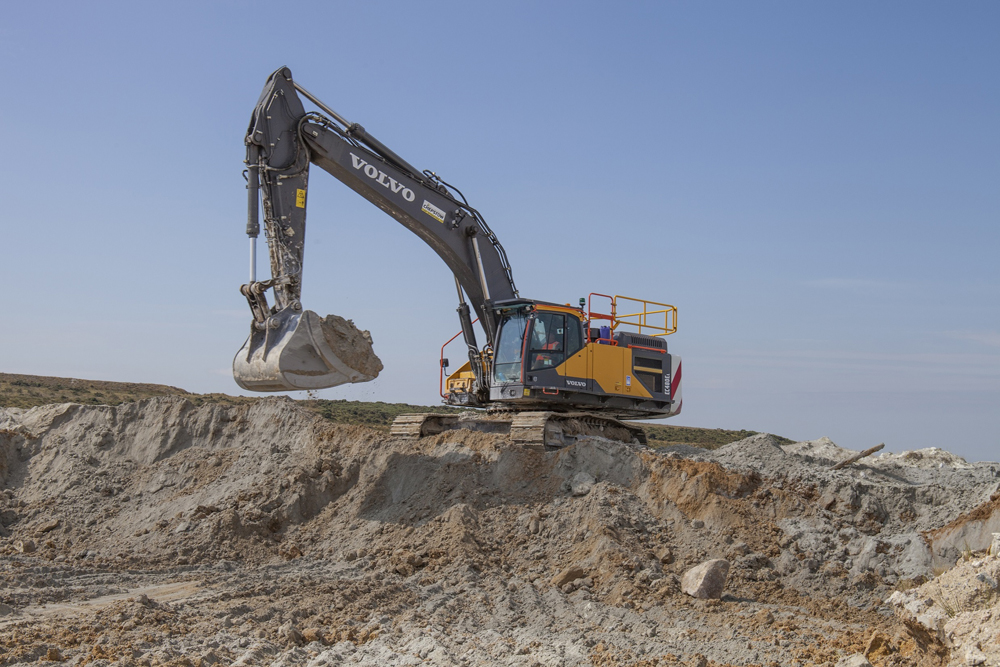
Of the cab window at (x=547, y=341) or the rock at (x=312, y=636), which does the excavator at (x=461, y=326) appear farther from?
the rock at (x=312, y=636)

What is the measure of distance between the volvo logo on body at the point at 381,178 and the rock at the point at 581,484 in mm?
5064

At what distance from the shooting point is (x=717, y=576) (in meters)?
9.14

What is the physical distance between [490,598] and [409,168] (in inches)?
278

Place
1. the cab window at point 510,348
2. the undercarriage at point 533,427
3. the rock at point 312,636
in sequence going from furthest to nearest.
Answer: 1. the cab window at point 510,348
2. the undercarriage at point 533,427
3. the rock at point 312,636

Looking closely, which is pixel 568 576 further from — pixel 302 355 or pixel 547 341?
pixel 547 341

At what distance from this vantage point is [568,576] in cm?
979

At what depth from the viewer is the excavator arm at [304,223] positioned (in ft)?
36.4

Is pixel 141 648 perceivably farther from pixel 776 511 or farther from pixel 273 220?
pixel 776 511

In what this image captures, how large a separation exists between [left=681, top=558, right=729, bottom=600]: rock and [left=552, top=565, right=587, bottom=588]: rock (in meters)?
1.14

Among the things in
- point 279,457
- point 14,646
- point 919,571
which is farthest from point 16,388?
point 919,571

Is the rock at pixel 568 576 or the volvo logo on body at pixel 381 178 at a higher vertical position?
the volvo logo on body at pixel 381 178

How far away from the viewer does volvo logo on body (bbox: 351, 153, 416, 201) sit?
1316 centimetres

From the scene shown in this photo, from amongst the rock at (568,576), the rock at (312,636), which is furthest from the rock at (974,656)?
the rock at (312,636)

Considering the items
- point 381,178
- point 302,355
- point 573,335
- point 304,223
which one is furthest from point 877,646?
point 381,178
